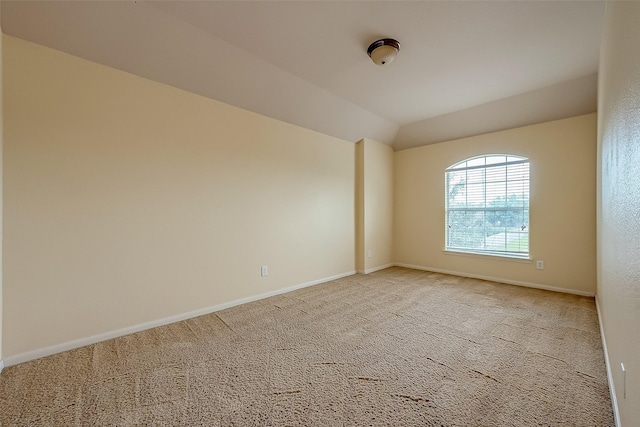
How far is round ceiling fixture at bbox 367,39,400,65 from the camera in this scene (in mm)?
2326

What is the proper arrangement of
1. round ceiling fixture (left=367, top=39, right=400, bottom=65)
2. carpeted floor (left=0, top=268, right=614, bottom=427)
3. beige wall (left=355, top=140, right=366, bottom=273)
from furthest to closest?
1. beige wall (left=355, top=140, right=366, bottom=273)
2. round ceiling fixture (left=367, top=39, right=400, bottom=65)
3. carpeted floor (left=0, top=268, right=614, bottom=427)

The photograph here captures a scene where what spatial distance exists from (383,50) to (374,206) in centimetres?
282

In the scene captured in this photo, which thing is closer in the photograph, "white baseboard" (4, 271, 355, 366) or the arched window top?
"white baseboard" (4, 271, 355, 366)

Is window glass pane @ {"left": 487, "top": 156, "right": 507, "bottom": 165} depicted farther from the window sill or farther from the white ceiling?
the window sill

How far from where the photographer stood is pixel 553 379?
1.71m

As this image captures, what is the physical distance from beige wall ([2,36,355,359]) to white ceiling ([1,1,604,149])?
0.24 m

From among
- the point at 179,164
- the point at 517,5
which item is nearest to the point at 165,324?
the point at 179,164

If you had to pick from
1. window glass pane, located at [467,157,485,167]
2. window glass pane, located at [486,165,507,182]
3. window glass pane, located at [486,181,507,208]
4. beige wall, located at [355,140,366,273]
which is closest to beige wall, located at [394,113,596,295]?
window glass pane, located at [467,157,485,167]

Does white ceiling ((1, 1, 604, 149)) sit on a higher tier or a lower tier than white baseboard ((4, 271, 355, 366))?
higher

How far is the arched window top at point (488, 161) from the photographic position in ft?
12.9

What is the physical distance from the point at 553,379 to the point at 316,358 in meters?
1.60

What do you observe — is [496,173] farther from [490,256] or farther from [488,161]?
[490,256]

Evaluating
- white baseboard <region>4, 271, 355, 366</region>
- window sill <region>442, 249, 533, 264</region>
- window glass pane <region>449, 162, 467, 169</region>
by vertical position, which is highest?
window glass pane <region>449, 162, 467, 169</region>

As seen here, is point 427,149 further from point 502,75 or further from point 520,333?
point 520,333
